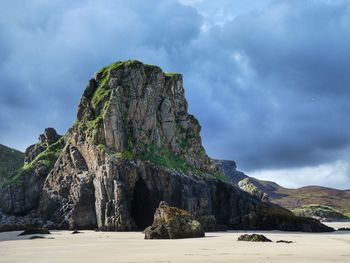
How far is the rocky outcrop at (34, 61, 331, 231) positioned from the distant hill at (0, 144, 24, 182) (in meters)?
46.2

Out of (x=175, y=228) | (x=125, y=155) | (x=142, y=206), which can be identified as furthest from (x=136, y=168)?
(x=175, y=228)

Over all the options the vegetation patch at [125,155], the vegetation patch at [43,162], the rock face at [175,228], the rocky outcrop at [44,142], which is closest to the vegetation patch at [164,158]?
the vegetation patch at [125,155]

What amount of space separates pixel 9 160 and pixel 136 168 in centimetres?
7315

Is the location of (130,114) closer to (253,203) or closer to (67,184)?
(67,184)

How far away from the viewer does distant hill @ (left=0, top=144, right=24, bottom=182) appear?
116 meters

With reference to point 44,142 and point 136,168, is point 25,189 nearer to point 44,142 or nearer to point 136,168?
point 44,142

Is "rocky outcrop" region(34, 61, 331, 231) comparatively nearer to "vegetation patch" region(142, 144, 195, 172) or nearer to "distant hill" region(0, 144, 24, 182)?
"vegetation patch" region(142, 144, 195, 172)

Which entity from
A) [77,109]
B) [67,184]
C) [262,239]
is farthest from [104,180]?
[262,239]

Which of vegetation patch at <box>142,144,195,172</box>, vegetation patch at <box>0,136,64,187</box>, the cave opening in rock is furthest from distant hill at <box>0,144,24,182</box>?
the cave opening in rock

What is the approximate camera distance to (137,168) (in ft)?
210

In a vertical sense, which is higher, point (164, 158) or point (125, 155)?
point (164, 158)

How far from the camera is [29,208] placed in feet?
253

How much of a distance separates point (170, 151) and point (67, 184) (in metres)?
18.0

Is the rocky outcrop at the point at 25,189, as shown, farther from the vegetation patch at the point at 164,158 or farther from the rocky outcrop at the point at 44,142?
the vegetation patch at the point at 164,158
